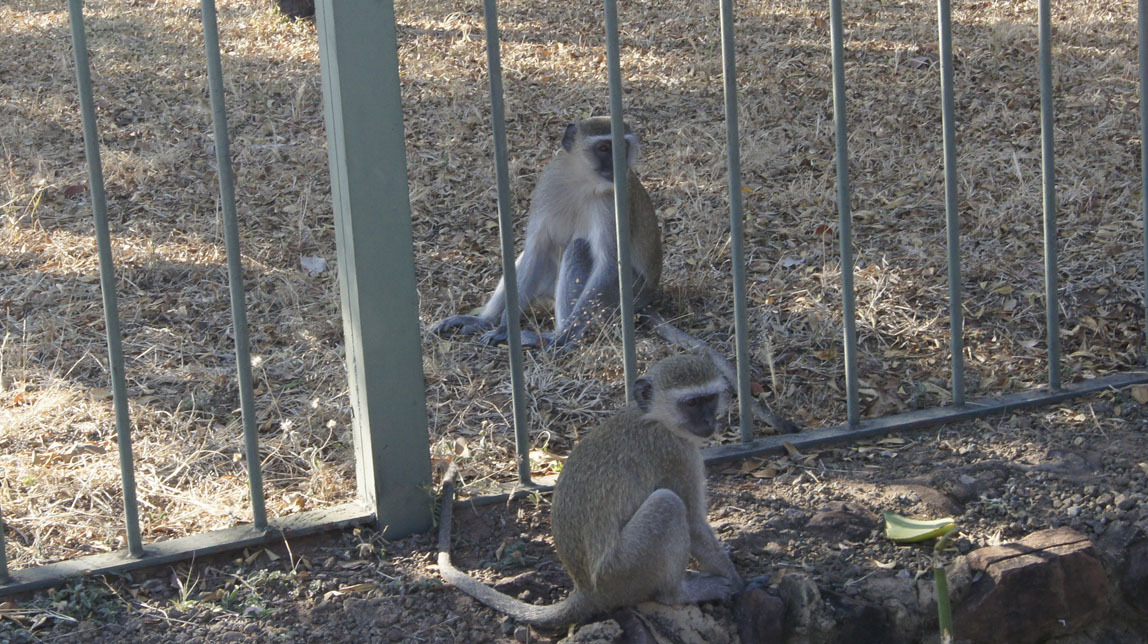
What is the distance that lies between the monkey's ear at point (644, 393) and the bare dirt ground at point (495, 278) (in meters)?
0.58

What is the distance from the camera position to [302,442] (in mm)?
4137

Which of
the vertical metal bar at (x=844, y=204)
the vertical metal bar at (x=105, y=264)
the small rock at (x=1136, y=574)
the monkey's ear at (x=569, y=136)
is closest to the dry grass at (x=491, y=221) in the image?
the vertical metal bar at (x=105, y=264)

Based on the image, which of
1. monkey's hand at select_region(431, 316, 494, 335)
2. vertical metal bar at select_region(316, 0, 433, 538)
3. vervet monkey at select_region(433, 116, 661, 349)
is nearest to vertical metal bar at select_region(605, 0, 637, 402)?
vertical metal bar at select_region(316, 0, 433, 538)

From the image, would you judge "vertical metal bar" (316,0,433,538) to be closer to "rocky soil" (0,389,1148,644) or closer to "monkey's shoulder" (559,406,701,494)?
"rocky soil" (0,389,1148,644)

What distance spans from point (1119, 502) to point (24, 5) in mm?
10570

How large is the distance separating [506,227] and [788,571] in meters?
1.31

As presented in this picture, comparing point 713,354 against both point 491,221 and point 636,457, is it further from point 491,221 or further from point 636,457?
point 491,221

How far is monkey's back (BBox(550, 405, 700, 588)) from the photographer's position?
9.96ft

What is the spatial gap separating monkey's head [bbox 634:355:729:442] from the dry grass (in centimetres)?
94

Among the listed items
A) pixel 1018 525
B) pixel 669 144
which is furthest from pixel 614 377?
pixel 669 144

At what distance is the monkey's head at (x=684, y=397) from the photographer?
3127 millimetres

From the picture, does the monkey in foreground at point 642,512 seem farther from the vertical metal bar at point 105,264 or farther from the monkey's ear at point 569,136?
the monkey's ear at point 569,136

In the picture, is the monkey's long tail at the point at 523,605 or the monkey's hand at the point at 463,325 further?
the monkey's hand at the point at 463,325

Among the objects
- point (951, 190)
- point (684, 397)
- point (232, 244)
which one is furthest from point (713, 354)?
point (232, 244)
